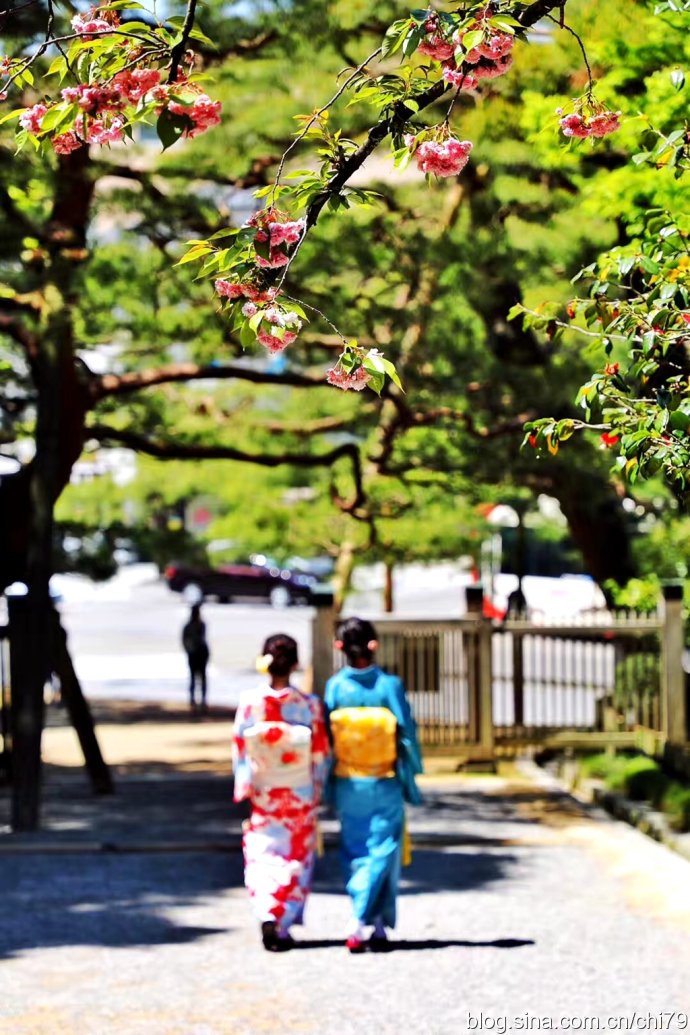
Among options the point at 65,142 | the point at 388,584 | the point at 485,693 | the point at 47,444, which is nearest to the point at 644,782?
the point at 485,693

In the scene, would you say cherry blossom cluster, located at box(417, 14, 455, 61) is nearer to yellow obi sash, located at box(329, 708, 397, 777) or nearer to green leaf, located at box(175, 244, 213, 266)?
green leaf, located at box(175, 244, 213, 266)

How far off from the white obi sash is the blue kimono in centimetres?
19

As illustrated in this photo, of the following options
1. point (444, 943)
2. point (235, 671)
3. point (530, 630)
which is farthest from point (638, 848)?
point (235, 671)

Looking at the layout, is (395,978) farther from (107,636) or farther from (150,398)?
(107,636)

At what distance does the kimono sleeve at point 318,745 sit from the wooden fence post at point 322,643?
6.57 m

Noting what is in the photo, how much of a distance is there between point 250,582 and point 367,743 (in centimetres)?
4875

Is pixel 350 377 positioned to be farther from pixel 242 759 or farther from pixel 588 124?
pixel 242 759

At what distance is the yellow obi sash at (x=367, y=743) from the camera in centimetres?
912

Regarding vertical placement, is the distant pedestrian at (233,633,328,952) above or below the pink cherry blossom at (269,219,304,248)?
below

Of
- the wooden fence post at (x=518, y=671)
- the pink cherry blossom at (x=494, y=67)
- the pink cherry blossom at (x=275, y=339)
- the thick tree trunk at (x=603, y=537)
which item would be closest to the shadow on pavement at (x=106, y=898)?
the pink cherry blossom at (x=275, y=339)

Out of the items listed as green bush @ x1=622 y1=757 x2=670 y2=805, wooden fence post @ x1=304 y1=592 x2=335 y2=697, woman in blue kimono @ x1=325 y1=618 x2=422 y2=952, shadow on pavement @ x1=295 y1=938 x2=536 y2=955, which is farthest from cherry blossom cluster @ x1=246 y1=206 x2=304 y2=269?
wooden fence post @ x1=304 y1=592 x2=335 y2=697

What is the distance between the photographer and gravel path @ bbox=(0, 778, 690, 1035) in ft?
24.3

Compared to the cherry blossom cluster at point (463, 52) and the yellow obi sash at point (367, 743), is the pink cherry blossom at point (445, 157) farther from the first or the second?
the yellow obi sash at point (367, 743)

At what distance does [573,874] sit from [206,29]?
23.5 feet
